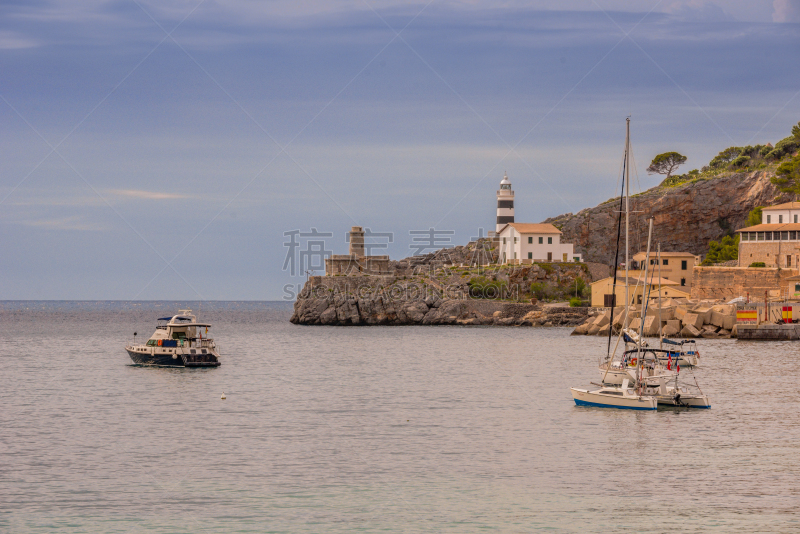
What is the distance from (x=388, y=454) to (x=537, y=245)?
308 ft

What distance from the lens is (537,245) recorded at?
118m

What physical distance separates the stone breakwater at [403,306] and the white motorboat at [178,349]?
55.7 meters

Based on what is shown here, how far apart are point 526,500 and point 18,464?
1482cm

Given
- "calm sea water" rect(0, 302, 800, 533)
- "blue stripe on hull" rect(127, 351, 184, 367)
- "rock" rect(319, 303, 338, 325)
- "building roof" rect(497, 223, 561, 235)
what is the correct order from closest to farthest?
"calm sea water" rect(0, 302, 800, 533), "blue stripe on hull" rect(127, 351, 184, 367), "rock" rect(319, 303, 338, 325), "building roof" rect(497, 223, 561, 235)

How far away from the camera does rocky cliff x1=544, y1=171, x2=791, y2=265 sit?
405 feet

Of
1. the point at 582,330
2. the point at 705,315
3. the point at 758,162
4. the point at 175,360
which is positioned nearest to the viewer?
the point at 175,360

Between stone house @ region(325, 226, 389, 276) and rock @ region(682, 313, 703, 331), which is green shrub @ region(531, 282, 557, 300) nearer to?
stone house @ region(325, 226, 389, 276)

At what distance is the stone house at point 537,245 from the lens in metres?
118

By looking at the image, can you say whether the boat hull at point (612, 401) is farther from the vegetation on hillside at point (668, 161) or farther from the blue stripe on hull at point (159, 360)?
the vegetation on hillside at point (668, 161)

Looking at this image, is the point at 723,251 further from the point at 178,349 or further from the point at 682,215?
the point at 178,349

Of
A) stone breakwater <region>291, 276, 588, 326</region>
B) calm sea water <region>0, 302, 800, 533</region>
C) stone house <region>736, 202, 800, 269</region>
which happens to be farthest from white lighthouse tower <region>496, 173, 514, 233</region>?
calm sea water <region>0, 302, 800, 533</region>

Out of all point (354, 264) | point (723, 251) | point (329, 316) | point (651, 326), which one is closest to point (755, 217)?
point (723, 251)

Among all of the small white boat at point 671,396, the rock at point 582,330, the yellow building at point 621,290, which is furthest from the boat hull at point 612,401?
the yellow building at point 621,290

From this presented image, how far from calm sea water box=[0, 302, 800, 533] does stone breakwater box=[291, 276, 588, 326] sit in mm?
54316
